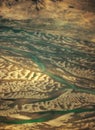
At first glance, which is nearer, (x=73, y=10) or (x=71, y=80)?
(x=71, y=80)

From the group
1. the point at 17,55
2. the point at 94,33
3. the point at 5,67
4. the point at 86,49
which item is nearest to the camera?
the point at 5,67

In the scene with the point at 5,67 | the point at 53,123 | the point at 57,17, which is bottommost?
the point at 53,123

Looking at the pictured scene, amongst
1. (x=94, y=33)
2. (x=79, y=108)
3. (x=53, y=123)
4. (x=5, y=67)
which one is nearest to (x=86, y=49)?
(x=94, y=33)

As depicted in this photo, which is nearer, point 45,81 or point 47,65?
point 45,81

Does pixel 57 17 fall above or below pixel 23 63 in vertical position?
above

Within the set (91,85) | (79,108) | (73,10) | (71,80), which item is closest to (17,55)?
(71,80)

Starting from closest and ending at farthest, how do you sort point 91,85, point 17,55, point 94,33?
1. point 91,85
2. point 17,55
3. point 94,33

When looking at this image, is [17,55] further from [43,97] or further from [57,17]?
[57,17]
